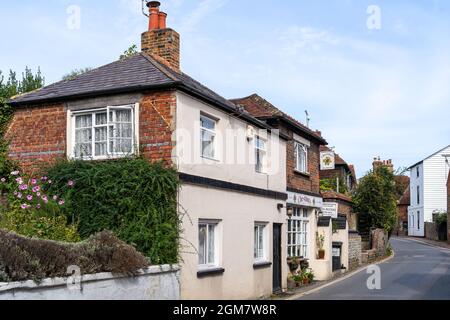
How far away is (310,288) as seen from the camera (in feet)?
63.7

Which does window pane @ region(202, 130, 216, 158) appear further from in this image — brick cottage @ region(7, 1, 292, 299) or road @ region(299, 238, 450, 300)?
road @ region(299, 238, 450, 300)

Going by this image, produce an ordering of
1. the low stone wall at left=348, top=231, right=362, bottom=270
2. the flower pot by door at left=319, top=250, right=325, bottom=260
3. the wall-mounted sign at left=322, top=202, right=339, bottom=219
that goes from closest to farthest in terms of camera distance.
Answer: the flower pot by door at left=319, top=250, right=325, bottom=260, the wall-mounted sign at left=322, top=202, right=339, bottom=219, the low stone wall at left=348, top=231, right=362, bottom=270

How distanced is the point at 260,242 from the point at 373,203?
22.8 metres

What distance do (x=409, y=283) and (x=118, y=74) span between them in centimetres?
1174

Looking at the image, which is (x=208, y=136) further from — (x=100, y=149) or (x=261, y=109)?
(x=261, y=109)

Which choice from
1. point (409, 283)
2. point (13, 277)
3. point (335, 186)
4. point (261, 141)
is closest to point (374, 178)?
point (335, 186)

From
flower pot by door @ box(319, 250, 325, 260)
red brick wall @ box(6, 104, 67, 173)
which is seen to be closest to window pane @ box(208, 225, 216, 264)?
red brick wall @ box(6, 104, 67, 173)

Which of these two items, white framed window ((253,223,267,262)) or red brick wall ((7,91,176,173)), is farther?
white framed window ((253,223,267,262))

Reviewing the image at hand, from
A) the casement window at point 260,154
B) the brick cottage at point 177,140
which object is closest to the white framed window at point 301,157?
the casement window at point 260,154

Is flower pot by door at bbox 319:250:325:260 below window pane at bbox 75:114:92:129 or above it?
below

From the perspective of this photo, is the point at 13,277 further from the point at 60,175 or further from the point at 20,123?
the point at 20,123

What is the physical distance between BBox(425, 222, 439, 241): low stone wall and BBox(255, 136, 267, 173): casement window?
139ft

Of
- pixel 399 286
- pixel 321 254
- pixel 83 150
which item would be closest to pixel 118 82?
pixel 83 150

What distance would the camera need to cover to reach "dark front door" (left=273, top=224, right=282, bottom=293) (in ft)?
61.1
